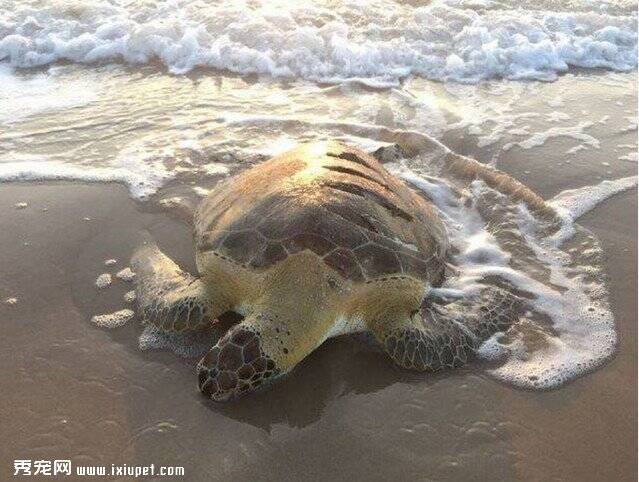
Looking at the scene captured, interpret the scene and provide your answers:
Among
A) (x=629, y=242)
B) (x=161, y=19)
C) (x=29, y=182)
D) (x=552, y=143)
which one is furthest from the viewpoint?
(x=161, y=19)

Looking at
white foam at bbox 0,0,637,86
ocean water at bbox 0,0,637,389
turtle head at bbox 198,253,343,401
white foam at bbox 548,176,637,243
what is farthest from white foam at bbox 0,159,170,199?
white foam at bbox 548,176,637,243

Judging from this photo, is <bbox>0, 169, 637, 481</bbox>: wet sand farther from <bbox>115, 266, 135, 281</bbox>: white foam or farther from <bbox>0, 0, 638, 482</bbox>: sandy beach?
<bbox>115, 266, 135, 281</bbox>: white foam

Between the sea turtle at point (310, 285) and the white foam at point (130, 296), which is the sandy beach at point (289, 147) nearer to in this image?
the white foam at point (130, 296)

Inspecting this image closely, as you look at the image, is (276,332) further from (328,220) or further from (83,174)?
(83,174)

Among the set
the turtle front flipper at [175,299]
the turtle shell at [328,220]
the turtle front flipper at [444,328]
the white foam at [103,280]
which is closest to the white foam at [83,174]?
the turtle shell at [328,220]

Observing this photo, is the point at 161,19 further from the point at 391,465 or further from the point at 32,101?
the point at 391,465

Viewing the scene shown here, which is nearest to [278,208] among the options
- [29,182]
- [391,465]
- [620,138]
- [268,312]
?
[268,312]
